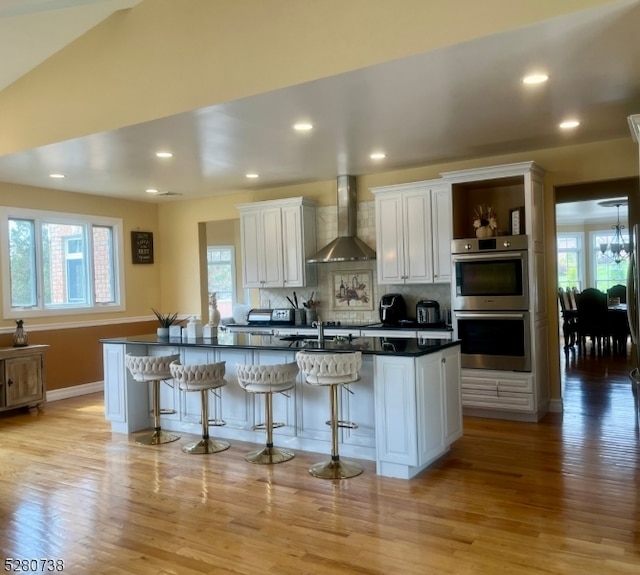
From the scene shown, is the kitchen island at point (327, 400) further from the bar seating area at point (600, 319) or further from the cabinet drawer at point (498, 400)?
the bar seating area at point (600, 319)

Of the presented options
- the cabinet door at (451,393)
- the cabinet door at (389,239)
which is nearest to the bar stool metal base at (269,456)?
the cabinet door at (451,393)

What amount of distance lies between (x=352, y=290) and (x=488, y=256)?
194cm

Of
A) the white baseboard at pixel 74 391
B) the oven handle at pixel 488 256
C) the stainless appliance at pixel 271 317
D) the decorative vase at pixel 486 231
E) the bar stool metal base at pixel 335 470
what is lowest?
the bar stool metal base at pixel 335 470

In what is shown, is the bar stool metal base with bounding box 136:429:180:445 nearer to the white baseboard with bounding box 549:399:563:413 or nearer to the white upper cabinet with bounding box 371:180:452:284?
the white upper cabinet with bounding box 371:180:452:284

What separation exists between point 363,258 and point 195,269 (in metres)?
2.88

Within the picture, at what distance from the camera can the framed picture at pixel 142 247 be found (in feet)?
26.1

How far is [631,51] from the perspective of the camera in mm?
3090

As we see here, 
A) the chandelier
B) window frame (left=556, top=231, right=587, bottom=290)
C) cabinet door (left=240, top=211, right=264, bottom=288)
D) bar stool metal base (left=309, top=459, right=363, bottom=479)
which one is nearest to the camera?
bar stool metal base (left=309, top=459, right=363, bottom=479)

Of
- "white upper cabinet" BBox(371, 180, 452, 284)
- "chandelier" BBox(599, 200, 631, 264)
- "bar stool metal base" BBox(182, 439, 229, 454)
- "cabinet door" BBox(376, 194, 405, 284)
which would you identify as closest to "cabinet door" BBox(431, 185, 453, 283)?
"white upper cabinet" BBox(371, 180, 452, 284)

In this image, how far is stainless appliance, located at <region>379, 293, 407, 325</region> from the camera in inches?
242

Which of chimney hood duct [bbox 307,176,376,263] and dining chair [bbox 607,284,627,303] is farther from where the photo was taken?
dining chair [bbox 607,284,627,303]

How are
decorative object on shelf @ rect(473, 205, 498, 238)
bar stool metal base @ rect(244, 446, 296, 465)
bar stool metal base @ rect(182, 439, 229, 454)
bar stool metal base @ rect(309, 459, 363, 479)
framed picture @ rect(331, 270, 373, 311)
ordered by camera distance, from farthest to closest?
framed picture @ rect(331, 270, 373, 311)
decorative object on shelf @ rect(473, 205, 498, 238)
bar stool metal base @ rect(182, 439, 229, 454)
bar stool metal base @ rect(244, 446, 296, 465)
bar stool metal base @ rect(309, 459, 363, 479)

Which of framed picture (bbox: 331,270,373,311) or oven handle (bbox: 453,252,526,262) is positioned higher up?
oven handle (bbox: 453,252,526,262)

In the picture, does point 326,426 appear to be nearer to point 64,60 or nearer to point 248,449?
point 248,449
